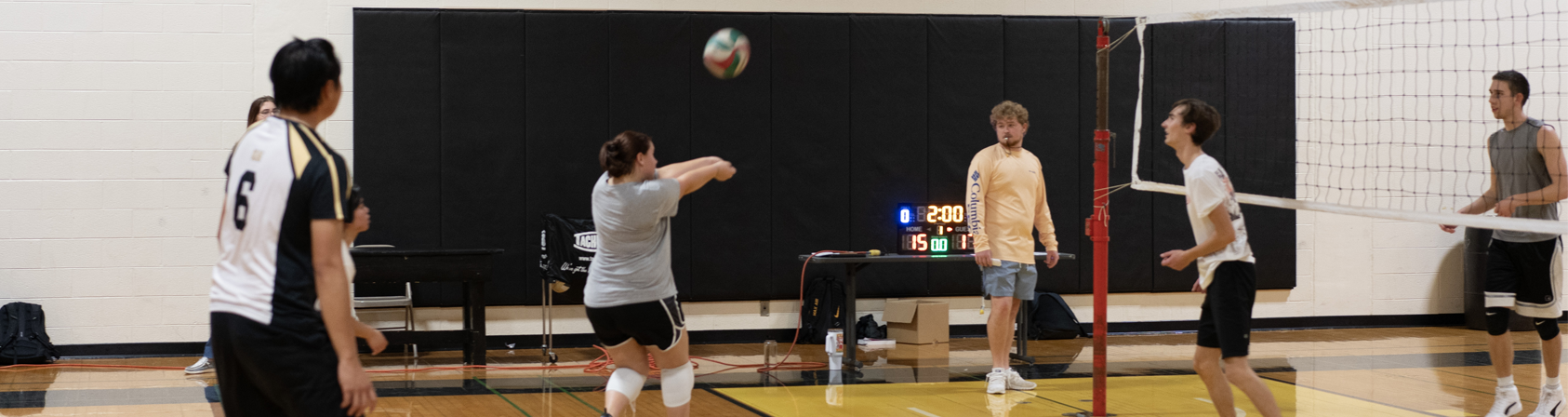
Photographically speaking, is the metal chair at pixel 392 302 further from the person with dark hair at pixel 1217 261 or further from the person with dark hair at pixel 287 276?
the person with dark hair at pixel 287 276

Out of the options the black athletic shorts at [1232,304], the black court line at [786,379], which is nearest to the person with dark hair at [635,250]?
the black athletic shorts at [1232,304]

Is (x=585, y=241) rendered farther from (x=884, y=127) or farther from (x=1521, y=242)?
(x=1521, y=242)

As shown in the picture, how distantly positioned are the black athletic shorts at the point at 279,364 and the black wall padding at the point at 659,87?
6.21m

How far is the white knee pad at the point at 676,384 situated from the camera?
4.08 metres

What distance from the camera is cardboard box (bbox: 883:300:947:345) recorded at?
817 centimetres

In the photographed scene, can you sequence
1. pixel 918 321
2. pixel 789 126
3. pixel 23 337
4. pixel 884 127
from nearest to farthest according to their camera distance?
pixel 23 337
pixel 918 321
pixel 789 126
pixel 884 127

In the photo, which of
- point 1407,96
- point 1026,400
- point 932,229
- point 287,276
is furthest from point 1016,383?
point 1407,96

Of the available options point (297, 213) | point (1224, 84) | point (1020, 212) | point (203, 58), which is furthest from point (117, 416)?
point (1224, 84)

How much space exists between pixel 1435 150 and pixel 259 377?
973 centimetres

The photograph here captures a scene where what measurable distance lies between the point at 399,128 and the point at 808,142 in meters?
3.11

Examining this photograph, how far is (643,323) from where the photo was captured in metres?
3.90

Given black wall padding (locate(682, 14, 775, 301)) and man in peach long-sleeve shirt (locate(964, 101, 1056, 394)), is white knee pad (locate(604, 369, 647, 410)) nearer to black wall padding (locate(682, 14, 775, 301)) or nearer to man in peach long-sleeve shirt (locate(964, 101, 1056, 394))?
man in peach long-sleeve shirt (locate(964, 101, 1056, 394))

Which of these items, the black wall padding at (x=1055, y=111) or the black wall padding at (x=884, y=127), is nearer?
the black wall padding at (x=884, y=127)

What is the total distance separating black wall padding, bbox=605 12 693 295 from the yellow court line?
2669 mm
